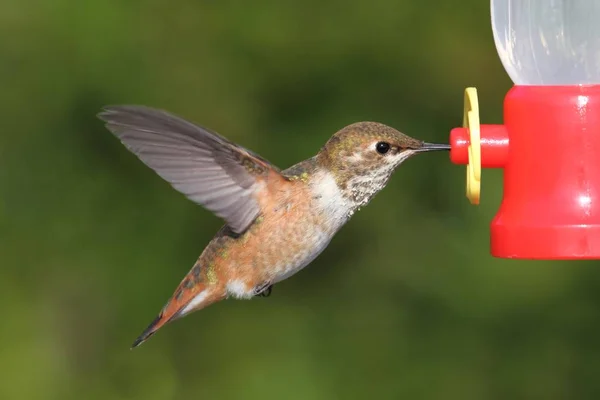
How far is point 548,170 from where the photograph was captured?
331 centimetres

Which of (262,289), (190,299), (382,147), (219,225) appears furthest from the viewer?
(219,225)

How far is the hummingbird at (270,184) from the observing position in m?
3.56

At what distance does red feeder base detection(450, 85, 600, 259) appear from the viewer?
319cm

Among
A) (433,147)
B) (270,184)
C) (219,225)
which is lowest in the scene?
(219,225)

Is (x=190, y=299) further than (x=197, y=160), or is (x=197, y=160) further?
(x=190, y=299)

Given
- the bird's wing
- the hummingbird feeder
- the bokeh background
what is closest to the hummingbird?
the bird's wing

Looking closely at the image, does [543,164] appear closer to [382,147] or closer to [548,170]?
[548,170]

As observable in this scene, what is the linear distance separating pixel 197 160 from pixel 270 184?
1.00ft

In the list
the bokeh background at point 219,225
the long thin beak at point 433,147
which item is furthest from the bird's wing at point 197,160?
the bokeh background at point 219,225

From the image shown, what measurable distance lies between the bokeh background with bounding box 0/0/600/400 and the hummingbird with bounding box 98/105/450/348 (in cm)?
147

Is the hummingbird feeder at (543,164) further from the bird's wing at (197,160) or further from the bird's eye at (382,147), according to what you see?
the bird's wing at (197,160)

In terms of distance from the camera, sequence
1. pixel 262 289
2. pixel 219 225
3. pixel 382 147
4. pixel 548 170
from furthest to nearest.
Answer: pixel 219 225 → pixel 262 289 → pixel 382 147 → pixel 548 170

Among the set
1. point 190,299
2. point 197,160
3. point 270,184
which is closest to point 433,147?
point 270,184

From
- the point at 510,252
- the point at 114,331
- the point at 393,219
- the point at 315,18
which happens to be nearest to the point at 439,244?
the point at 393,219
